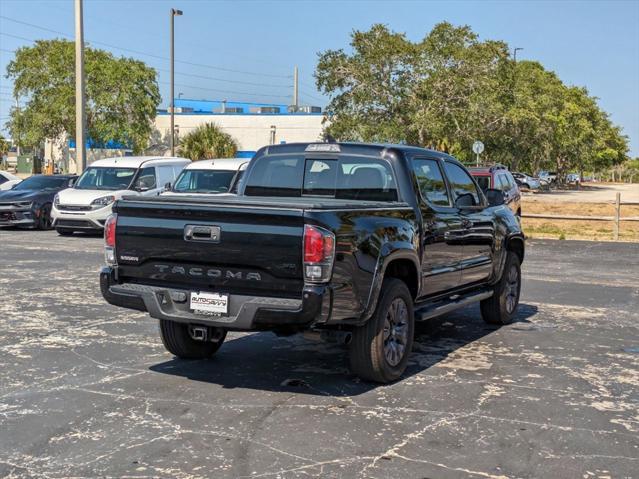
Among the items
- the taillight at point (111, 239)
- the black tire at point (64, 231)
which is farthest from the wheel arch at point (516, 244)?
the black tire at point (64, 231)

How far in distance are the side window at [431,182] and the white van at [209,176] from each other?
394 inches

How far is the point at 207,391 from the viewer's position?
20.4 feet

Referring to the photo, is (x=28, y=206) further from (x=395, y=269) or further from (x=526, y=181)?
(x=526, y=181)

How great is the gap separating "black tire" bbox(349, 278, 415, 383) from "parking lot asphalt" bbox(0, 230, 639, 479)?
161 millimetres

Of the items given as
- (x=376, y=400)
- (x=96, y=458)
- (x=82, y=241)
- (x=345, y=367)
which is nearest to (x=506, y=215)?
(x=345, y=367)

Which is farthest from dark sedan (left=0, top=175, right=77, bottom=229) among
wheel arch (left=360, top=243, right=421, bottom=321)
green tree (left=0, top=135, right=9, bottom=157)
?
green tree (left=0, top=135, right=9, bottom=157)

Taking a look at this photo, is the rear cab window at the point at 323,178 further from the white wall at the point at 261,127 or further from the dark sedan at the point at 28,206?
the white wall at the point at 261,127

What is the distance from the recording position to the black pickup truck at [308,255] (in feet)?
18.4

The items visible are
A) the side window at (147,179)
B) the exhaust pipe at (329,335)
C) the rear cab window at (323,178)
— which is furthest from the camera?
the side window at (147,179)

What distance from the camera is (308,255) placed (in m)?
5.54

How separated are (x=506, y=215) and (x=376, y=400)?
395 cm

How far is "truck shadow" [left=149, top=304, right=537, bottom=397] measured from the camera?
645cm

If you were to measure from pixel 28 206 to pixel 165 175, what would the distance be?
377 cm

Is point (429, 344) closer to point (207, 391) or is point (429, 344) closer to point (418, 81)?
point (207, 391)
